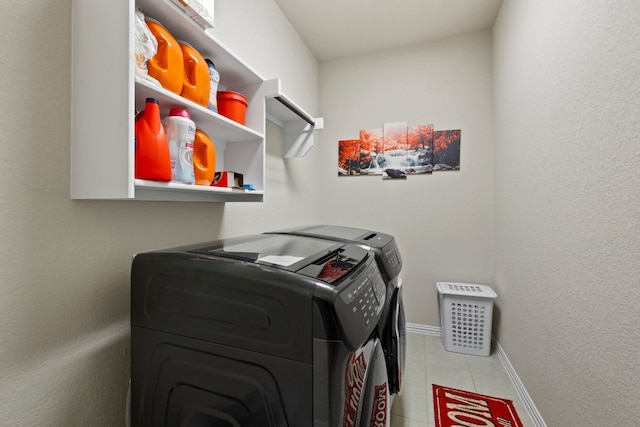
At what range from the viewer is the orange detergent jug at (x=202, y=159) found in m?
1.14

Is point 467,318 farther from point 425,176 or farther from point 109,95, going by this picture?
point 109,95

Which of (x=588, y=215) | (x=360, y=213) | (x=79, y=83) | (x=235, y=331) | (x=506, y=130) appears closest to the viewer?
(x=235, y=331)

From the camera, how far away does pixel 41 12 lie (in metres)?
0.84

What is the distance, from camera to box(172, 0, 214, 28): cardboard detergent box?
998 millimetres

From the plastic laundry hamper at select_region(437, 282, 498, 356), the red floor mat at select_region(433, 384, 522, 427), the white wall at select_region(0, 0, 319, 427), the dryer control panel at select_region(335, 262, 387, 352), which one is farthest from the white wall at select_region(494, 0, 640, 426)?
the white wall at select_region(0, 0, 319, 427)

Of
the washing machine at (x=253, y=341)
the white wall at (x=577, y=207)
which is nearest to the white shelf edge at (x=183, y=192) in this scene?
the washing machine at (x=253, y=341)

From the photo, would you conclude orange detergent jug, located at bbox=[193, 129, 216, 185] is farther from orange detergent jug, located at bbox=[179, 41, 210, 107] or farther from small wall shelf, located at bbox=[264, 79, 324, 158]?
small wall shelf, located at bbox=[264, 79, 324, 158]

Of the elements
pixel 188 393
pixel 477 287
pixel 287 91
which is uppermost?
pixel 287 91

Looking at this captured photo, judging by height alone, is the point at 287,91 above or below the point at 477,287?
above

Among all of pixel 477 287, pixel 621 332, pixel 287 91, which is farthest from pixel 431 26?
pixel 621 332

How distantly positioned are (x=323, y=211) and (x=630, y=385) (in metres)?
2.58

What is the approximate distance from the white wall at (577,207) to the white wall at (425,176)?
2.14ft

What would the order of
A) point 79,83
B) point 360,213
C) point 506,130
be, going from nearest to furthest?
point 79,83 → point 506,130 → point 360,213

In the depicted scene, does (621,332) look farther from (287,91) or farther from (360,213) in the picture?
(287,91)
